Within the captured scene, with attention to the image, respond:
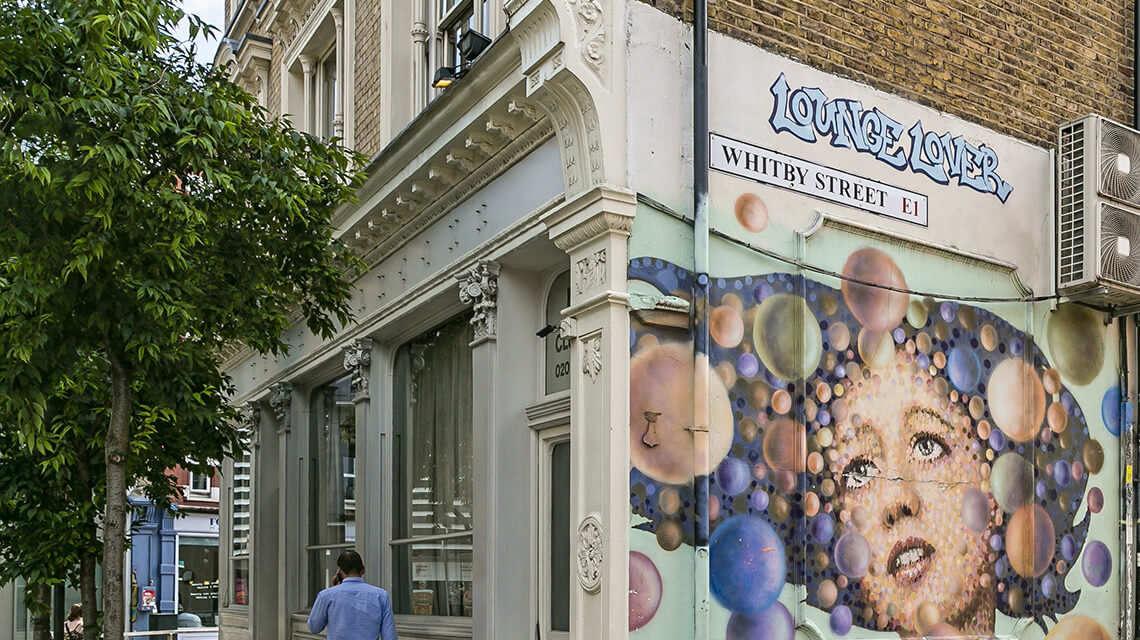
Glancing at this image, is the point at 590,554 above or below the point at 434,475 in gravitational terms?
below

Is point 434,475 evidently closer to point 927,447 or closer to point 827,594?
point 827,594

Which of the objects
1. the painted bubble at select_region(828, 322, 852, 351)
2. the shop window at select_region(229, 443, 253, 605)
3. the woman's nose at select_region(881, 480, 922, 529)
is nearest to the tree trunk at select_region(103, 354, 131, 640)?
the painted bubble at select_region(828, 322, 852, 351)

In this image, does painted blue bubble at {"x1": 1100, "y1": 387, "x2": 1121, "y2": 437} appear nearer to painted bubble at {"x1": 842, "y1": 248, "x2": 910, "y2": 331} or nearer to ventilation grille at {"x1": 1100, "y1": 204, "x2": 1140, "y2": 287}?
ventilation grille at {"x1": 1100, "y1": 204, "x2": 1140, "y2": 287}

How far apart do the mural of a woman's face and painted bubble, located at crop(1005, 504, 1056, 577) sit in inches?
13.2

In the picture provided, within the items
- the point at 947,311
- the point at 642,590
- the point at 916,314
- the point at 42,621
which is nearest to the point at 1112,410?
the point at 947,311

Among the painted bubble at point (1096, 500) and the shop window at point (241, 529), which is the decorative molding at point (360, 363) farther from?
the painted bubble at point (1096, 500)

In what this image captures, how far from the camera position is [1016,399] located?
10.6 metres

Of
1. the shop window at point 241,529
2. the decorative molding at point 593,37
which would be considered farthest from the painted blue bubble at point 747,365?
the shop window at point 241,529

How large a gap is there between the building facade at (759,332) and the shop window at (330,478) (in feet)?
8.00

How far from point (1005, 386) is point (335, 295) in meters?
5.57

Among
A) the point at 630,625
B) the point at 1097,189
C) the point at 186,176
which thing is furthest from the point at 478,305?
the point at 1097,189

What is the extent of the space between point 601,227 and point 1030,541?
14.4 feet

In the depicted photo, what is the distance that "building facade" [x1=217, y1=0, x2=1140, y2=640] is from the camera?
8742 mm

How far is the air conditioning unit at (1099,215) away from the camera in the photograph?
10.5 meters
